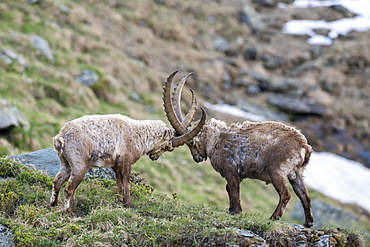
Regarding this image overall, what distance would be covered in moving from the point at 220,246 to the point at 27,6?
2695 centimetres

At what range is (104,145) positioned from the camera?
9250mm

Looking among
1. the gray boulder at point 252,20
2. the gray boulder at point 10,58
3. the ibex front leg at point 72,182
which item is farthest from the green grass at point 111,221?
the gray boulder at point 252,20

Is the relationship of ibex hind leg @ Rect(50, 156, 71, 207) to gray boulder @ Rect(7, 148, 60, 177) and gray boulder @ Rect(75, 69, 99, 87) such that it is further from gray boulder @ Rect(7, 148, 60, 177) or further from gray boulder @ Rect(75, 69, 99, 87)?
gray boulder @ Rect(75, 69, 99, 87)

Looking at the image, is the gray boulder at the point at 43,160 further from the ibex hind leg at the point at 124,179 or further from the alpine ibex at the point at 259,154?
the alpine ibex at the point at 259,154

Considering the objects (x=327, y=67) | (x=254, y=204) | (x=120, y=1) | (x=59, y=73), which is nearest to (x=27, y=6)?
(x=59, y=73)

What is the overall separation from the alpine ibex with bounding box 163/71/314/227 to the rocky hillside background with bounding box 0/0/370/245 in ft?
7.16

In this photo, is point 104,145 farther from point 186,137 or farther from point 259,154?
point 259,154

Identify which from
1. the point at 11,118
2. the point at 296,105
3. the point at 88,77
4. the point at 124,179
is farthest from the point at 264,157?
the point at 296,105

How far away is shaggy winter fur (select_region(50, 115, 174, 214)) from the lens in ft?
28.6

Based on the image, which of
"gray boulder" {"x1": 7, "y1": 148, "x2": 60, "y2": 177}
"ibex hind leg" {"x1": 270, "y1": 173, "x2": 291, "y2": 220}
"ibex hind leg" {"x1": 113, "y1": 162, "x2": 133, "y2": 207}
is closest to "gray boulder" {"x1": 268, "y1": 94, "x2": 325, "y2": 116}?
"ibex hind leg" {"x1": 270, "y1": 173, "x2": 291, "y2": 220}

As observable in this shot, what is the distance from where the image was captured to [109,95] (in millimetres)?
25281

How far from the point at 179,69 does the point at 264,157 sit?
27.8 metres

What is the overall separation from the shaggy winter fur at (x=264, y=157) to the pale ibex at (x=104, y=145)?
872 millimetres

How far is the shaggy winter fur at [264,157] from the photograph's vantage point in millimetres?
9617
